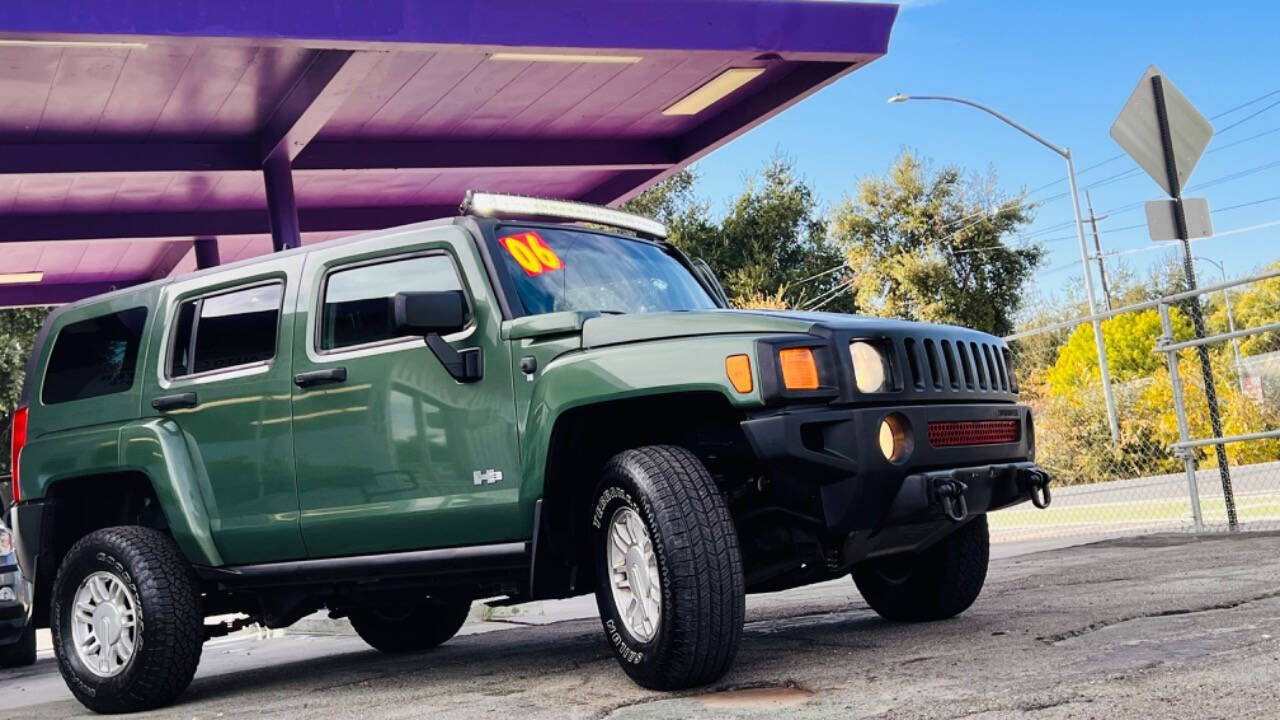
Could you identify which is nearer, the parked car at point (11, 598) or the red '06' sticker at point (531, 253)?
the red '06' sticker at point (531, 253)

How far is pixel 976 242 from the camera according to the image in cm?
4153

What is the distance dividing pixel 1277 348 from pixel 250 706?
9.66 meters

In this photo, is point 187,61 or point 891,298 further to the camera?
point 891,298

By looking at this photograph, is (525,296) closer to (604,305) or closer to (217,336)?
(604,305)

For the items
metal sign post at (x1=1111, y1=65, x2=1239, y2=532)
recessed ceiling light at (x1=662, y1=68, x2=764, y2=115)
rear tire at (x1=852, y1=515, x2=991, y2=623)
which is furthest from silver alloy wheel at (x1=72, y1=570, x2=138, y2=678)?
recessed ceiling light at (x1=662, y1=68, x2=764, y2=115)

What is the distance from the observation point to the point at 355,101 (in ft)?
43.9

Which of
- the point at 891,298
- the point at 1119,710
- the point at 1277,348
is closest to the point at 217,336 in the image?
the point at 1119,710

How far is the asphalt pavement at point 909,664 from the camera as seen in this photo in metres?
4.44

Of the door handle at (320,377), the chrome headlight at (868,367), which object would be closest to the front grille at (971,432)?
the chrome headlight at (868,367)

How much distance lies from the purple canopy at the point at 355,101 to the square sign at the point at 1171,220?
3324mm

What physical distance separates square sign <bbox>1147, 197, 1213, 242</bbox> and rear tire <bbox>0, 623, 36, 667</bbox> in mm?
8545

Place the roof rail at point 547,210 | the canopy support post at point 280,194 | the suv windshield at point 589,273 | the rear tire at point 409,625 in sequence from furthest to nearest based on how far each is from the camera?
the canopy support post at point 280,194, the rear tire at point 409,625, the roof rail at point 547,210, the suv windshield at point 589,273

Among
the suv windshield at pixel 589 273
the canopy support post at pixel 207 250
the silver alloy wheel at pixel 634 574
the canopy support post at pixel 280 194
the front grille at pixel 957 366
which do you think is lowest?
the silver alloy wheel at pixel 634 574

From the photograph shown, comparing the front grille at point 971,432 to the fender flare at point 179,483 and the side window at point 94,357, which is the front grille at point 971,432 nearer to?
the fender flare at point 179,483
